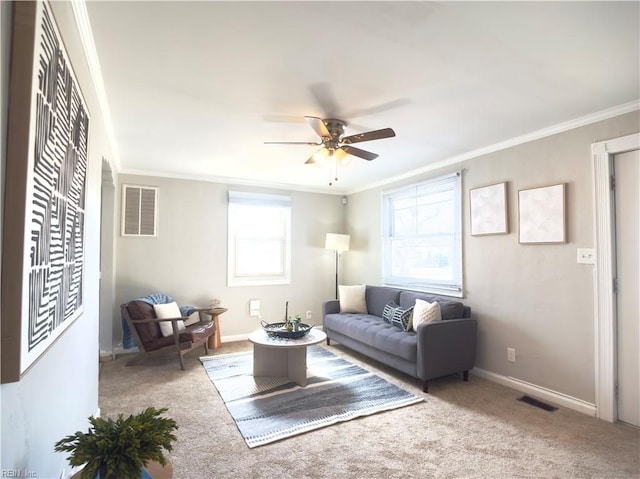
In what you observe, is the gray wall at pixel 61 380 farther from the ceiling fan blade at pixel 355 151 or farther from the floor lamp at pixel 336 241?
the floor lamp at pixel 336 241

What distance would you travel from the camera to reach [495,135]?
3238 mm

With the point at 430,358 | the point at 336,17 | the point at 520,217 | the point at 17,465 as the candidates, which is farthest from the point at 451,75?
the point at 17,465

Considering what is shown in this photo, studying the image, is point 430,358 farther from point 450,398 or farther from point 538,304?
point 538,304

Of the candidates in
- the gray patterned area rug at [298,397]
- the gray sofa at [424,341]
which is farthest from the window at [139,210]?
the gray sofa at [424,341]

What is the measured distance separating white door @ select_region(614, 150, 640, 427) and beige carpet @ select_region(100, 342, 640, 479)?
25cm

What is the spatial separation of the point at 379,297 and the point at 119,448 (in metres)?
3.89

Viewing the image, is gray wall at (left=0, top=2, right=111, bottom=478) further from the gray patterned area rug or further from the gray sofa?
the gray sofa

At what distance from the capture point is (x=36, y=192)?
3.18 ft

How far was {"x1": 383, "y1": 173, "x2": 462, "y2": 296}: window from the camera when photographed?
3.98 m

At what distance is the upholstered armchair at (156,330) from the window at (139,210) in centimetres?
105

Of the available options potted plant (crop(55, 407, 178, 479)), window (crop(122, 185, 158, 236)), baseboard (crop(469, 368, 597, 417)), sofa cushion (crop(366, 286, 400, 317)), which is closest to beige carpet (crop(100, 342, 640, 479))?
baseboard (crop(469, 368, 597, 417))

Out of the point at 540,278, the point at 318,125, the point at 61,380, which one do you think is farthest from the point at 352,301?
the point at 61,380

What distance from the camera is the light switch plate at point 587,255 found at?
9.04 feet

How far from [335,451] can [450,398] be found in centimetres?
137
